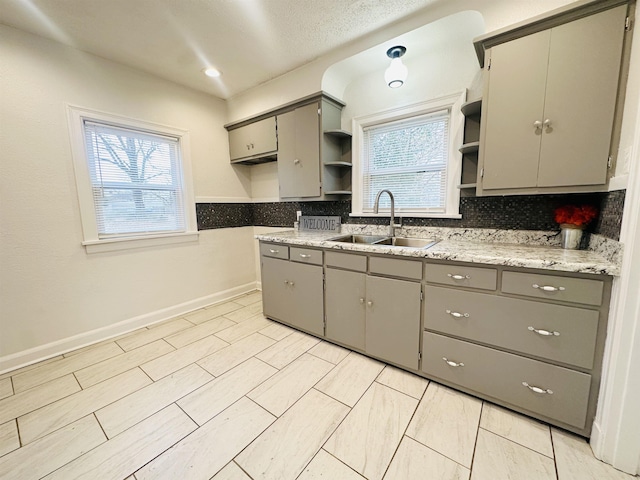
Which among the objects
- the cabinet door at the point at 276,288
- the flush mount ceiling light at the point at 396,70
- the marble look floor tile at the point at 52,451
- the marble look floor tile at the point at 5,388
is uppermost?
the flush mount ceiling light at the point at 396,70

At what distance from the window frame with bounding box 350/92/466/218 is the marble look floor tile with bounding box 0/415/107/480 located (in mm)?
2510

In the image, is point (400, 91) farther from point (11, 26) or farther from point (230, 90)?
point (11, 26)

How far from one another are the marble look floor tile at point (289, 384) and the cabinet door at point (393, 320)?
1.38 ft

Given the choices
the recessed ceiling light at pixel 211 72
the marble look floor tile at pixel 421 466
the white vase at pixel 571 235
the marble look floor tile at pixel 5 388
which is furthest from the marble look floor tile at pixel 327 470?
the recessed ceiling light at pixel 211 72

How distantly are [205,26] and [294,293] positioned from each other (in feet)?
7.47

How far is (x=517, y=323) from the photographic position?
1421 mm

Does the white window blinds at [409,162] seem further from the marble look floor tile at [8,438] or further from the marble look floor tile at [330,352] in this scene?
the marble look floor tile at [8,438]

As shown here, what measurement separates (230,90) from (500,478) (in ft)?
12.7

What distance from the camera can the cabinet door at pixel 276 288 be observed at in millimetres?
2512

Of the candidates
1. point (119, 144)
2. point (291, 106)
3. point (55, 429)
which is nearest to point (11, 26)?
point (119, 144)

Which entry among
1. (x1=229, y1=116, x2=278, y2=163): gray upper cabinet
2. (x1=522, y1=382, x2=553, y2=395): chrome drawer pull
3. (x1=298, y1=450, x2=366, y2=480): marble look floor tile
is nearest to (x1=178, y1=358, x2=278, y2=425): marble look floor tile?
(x1=298, y1=450, x2=366, y2=480): marble look floor tile

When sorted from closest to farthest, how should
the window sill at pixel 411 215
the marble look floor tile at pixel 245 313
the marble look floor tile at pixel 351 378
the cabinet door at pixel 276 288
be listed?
1. the marble look floor tile at pixel 351 378
2. the window sill at pixel 411 215
3. the cabinet door at pixel 276 288
4. the marble look floor tile at pixel 245 313

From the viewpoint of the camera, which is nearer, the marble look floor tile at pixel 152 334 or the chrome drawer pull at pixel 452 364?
the chrome drawer pull at pixel 452 364

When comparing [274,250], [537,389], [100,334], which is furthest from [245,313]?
[537,389]
